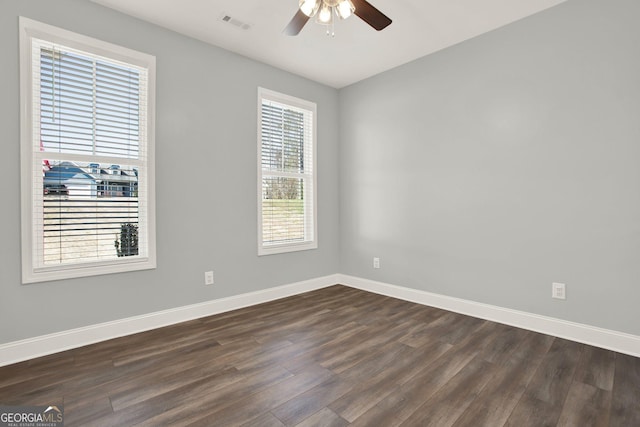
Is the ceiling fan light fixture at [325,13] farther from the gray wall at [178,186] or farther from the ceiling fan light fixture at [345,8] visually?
the gray wall at [178,186]

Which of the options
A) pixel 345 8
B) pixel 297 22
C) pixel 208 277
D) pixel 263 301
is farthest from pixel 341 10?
pixel 263 301

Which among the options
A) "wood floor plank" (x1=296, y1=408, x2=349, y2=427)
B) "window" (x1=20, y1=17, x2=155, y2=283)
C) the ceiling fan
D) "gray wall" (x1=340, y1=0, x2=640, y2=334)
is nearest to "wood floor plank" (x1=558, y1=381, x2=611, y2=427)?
"gray wall" (x1=340, y1=0, x2=640, y2=334)

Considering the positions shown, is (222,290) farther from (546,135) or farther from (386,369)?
(546,135)

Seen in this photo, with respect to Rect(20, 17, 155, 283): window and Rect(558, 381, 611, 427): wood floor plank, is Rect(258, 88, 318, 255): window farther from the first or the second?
Rect(558, 381, 611, 427): wood floor plank

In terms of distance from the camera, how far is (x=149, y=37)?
2.87m

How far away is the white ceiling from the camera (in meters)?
2.63

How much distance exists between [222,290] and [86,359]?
4.17 ft

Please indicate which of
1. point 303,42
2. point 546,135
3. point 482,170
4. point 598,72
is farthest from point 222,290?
point 598,72

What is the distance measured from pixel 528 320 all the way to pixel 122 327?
3.59 metres

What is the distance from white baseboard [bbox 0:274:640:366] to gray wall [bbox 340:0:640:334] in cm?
8

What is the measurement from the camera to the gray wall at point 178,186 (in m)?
2.26

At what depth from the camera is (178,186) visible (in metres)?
3.05

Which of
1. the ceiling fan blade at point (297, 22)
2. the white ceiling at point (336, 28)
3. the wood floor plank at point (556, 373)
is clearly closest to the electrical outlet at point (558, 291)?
the wood floor plank at point (556, 373)

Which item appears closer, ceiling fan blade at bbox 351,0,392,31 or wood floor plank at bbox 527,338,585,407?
wood floor plank at bbox 527,338,585,407
